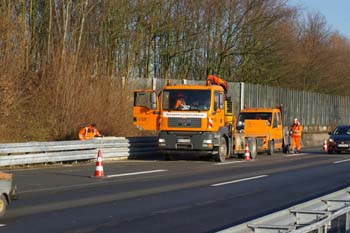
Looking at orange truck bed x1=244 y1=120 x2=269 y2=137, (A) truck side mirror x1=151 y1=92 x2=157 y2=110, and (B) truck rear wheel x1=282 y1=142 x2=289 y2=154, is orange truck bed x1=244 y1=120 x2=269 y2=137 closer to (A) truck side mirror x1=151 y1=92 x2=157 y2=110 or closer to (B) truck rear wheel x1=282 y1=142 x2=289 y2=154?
(B) truck rear wheel x1=282 y1=142 x2=289 y2=154

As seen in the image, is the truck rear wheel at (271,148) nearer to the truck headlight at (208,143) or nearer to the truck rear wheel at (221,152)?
the truck rear wheel at (221,152)

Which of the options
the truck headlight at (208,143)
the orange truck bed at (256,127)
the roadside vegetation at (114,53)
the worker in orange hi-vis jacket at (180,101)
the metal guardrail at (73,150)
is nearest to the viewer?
the metal guardrail at (73,150)

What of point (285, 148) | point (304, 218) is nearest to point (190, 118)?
point (285, 148)

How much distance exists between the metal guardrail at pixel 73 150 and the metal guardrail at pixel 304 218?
44.6ft

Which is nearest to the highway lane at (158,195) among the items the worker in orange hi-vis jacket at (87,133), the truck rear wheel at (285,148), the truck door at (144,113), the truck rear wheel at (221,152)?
the truck rear wheel at (221,152)

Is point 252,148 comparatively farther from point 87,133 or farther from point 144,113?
point 87,133

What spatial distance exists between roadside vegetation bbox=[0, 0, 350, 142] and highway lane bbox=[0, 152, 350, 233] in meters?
6.85

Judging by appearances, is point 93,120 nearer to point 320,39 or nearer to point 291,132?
point 291,132

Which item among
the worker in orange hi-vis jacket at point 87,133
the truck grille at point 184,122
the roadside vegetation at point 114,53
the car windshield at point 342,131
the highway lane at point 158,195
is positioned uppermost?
the roadside vegetation at point 114,53

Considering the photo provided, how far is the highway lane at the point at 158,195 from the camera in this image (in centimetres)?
1133

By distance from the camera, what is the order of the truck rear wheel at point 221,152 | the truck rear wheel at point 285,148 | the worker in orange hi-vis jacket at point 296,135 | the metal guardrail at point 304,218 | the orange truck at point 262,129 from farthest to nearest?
the worker in orange hi-vis jacket at point 296,135 < the truck rear wheel at point 285,148 < the orange truck at point 262,129 < the truck rear wheel at point 221,152 < the metal guardrail at point 304,218

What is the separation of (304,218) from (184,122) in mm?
17880

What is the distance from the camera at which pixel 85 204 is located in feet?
44.5

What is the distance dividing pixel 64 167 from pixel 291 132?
17.5 meters
